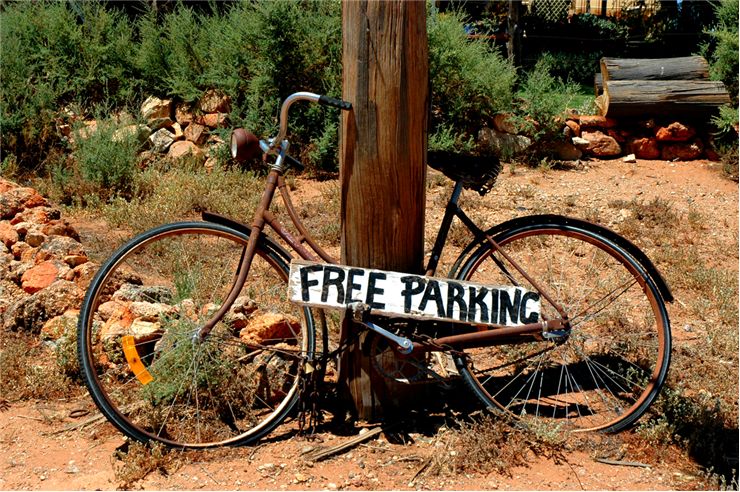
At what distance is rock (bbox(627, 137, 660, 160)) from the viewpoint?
8461mm

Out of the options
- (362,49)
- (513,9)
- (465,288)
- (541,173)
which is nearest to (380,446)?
(465,288)

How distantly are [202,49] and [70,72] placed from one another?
1.39 m

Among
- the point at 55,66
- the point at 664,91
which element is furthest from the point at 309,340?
the point at 664,91

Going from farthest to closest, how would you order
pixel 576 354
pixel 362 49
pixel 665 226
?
pixel 665 226
pixel 576 354
pixel 362 49

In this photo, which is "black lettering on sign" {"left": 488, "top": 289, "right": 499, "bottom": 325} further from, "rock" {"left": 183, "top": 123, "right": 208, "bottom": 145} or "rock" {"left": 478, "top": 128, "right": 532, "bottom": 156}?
"rock" {"left": 183, "top": 123, "right": 208, "bottom": 145}

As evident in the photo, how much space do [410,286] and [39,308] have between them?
89.6 inches

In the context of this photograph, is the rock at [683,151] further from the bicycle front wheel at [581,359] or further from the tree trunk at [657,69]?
the bicycle front wheel at [581,359]

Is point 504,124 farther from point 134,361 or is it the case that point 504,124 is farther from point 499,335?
point 134,361

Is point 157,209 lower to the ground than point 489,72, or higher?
lower

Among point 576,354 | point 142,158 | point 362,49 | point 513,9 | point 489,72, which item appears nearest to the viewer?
point 362,49

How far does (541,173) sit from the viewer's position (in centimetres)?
793

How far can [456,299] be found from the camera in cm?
352

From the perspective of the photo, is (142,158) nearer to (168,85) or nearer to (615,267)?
(168,85)

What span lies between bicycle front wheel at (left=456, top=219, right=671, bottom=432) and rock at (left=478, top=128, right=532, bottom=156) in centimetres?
329
